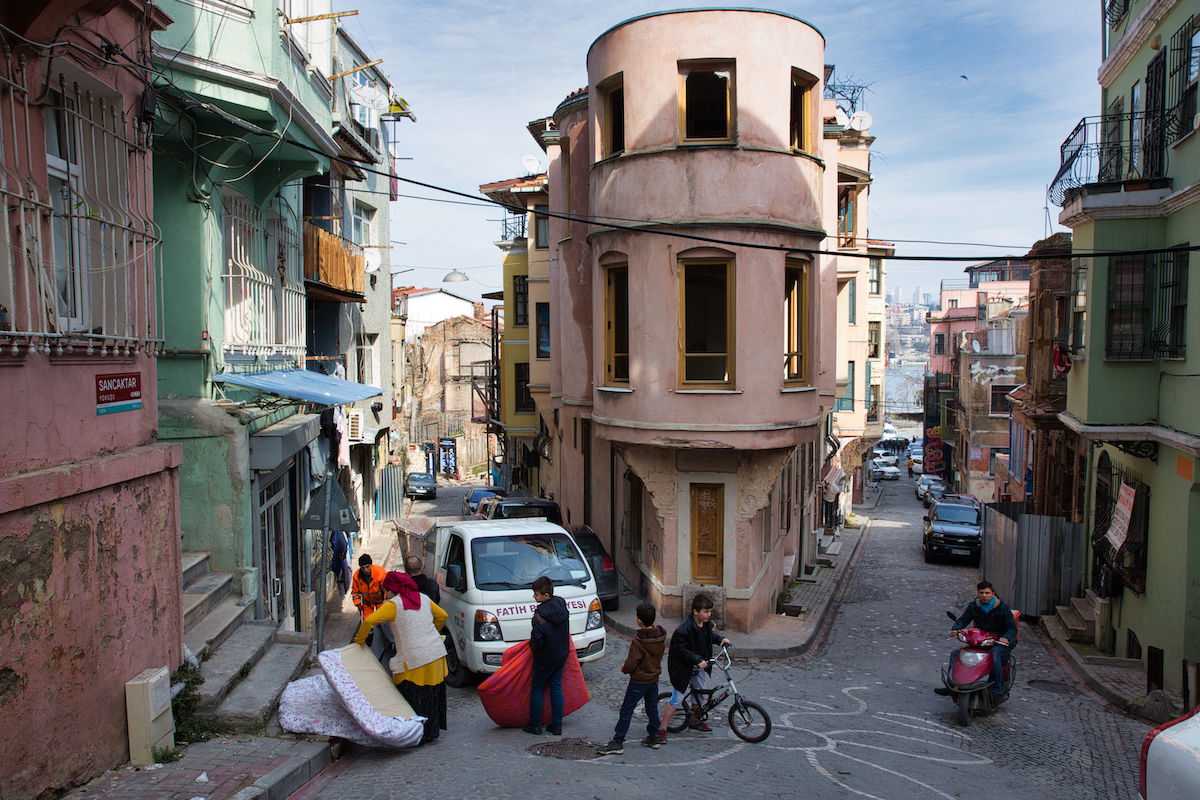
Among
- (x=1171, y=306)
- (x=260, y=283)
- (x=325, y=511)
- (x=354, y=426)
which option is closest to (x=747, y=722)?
(x=325, y=511)

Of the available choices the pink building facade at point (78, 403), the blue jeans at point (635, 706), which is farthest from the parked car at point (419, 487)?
the pink building facade at point (78, 403)

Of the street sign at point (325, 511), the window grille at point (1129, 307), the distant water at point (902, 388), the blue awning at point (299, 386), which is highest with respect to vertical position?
the window grille at point (1129, 307)

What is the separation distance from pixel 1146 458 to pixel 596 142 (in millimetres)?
9836

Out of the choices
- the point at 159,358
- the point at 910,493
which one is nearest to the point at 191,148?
the point at 159,358

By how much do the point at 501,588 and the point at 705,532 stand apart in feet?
15.2

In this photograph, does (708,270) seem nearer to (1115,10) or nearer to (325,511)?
(325,511)

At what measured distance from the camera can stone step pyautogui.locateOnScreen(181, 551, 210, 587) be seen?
10.3 meters

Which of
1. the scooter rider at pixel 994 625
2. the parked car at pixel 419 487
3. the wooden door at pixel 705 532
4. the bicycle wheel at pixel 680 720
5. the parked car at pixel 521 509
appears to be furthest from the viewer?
the parked car at pixel 419 487

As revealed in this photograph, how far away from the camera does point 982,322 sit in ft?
194

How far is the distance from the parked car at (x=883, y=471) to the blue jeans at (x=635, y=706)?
196 ft

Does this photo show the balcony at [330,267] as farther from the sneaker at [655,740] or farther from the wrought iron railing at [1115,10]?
the wrought iron railing at [1115,10]

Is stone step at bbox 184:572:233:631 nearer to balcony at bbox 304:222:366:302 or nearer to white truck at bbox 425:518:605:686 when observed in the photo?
white truck at bbox 425:518:605:686

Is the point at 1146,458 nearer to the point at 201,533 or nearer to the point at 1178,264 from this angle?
the point at 1178,264

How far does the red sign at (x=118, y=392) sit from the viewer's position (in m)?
7.07
